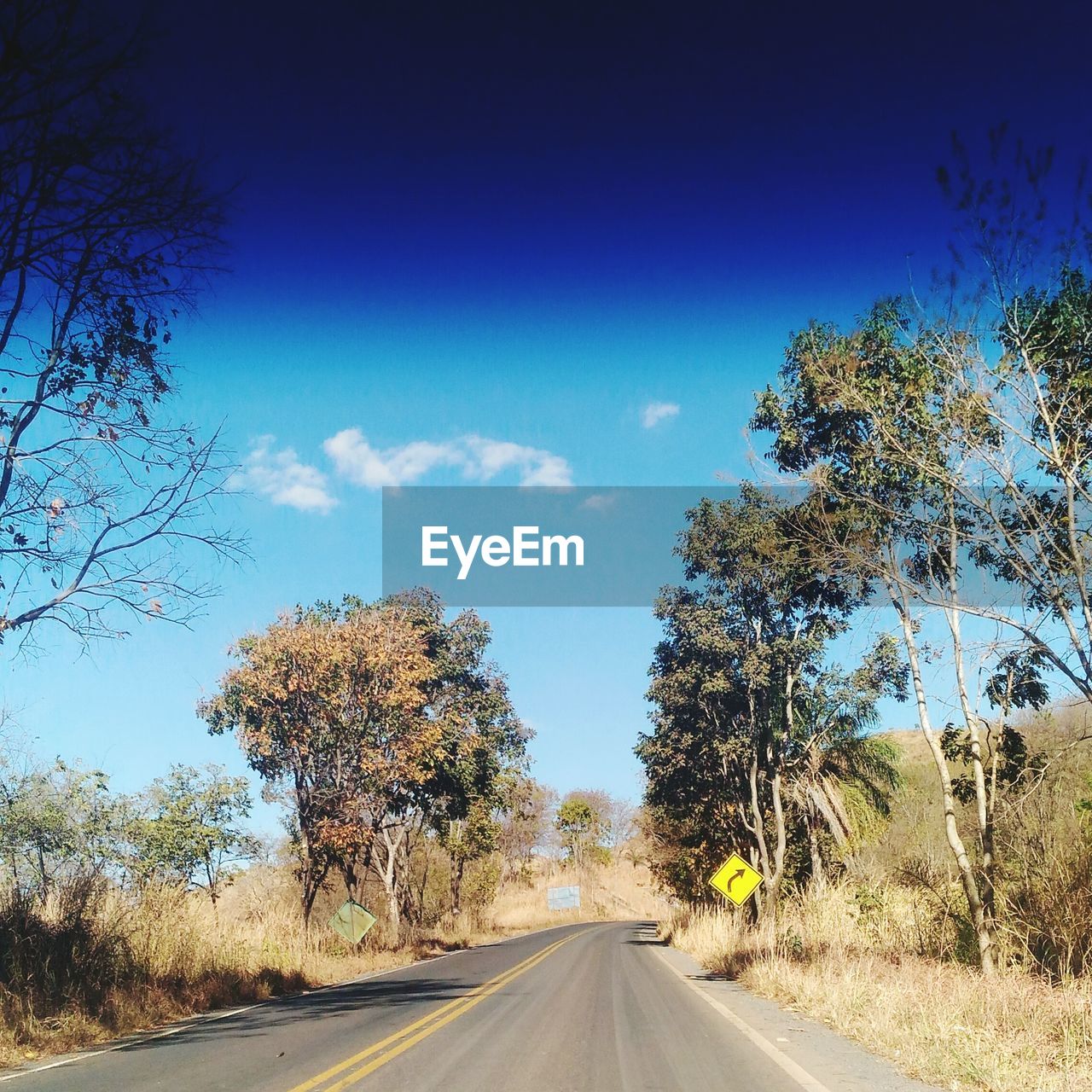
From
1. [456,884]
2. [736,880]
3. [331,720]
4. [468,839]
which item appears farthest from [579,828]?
[736,880]

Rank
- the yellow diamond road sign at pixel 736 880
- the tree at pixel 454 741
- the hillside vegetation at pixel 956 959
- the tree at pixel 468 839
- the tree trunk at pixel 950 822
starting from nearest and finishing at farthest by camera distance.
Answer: the hillside vegetation at pixel 956 959 < the tree trunk at pixel 950 822 < the yellow diamond road sign at pixel 736 880 < the tree at pixel 454 741 < the tree at pixel 468 839

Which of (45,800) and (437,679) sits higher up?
(437,679)

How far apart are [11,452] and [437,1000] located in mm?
10431

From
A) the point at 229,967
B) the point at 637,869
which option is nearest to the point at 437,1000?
the point at 229,967

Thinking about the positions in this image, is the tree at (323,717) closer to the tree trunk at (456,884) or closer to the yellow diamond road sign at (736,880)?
the yellow diamond road sign at (736,880)

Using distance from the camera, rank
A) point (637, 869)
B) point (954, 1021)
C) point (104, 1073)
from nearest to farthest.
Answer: point (104, 1073) < point (954, 1021) < point (637, 869)

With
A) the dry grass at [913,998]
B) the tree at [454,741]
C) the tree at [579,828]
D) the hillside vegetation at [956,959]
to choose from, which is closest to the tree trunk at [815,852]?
the hillside vegetation at [956,959]

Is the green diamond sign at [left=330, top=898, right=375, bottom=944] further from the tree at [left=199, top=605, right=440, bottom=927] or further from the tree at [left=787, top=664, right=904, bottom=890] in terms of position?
the tree at [left=787, top=664, right=904, bottom=890]

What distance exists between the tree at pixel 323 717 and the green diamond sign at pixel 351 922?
1.02 meters

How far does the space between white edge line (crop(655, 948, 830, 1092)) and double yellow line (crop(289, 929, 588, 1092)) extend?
3.62 metres

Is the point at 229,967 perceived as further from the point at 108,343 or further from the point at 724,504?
the point at 724,504

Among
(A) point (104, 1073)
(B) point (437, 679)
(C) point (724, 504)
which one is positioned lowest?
(A) point (104, 1073)

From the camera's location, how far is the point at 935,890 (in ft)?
52.9

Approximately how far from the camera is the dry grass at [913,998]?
8039 mm
